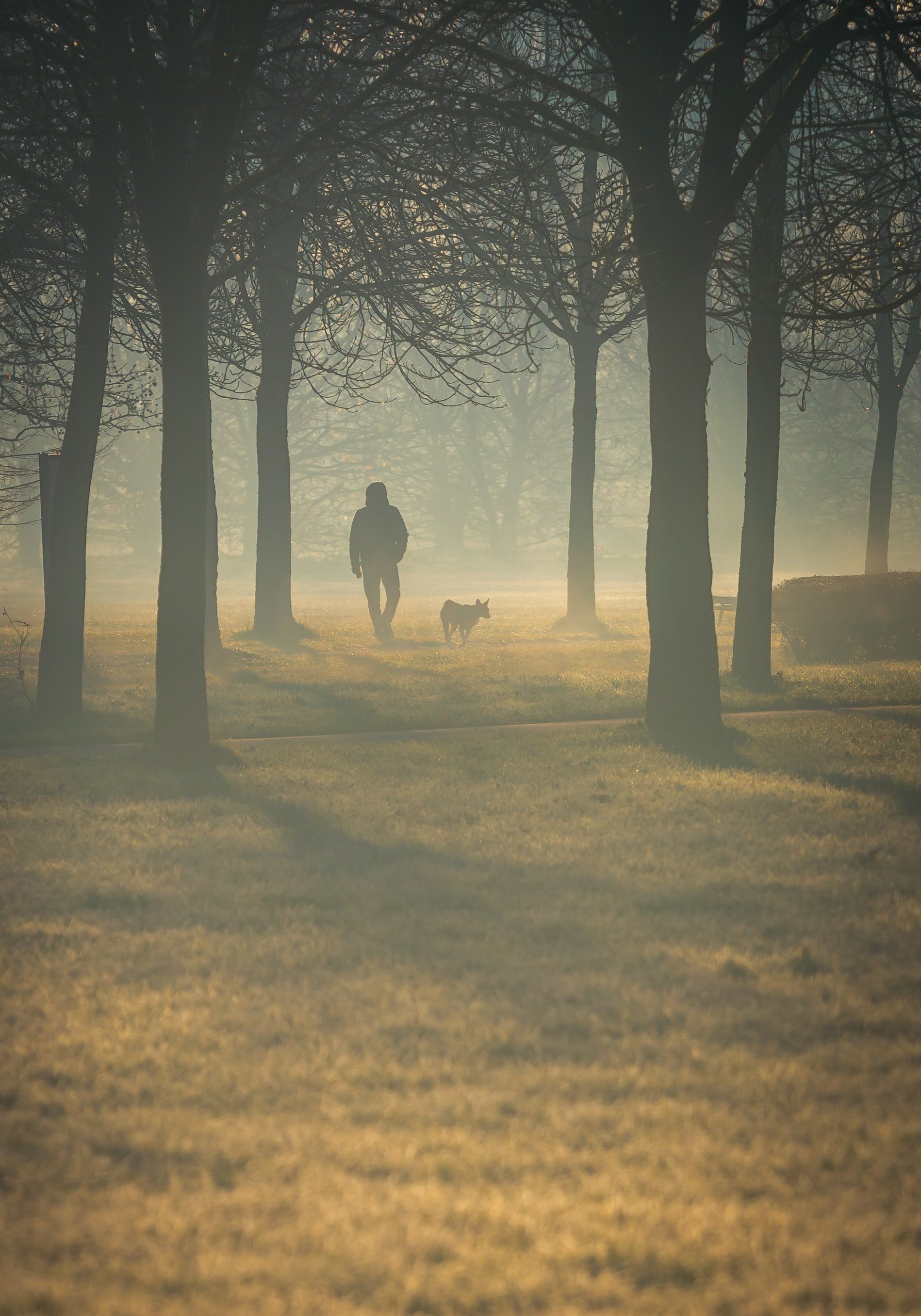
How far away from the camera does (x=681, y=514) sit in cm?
942

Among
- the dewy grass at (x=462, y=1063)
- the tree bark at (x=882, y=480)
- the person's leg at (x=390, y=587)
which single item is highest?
the tree bark at (x=882, y=480)

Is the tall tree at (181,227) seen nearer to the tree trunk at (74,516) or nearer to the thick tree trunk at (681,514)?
the tree trunk at (74,516)

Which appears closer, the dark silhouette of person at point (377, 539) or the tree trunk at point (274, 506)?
the dark silhouette of person at point (377, 539)

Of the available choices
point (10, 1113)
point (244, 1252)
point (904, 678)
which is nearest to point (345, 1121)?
point (244, 1252)

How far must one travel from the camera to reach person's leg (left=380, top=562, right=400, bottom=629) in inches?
739

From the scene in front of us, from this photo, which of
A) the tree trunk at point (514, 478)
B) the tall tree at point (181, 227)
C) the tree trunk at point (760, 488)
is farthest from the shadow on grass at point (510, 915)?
the tree trunk at point (514, 478)

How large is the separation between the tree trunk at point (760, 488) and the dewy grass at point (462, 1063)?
597 centimetres

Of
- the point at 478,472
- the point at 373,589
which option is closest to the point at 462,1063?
the point at 373,589

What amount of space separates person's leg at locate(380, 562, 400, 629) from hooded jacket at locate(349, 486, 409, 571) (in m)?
0.20

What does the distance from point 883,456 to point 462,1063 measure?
22.1m

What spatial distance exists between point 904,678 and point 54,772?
31.8 feet

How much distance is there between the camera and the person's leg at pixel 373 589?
1878 cm

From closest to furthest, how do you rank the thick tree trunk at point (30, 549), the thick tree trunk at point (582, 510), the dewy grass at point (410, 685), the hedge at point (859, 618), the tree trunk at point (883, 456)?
the dewy grass at point (410, 685) < the hedge at point (859, 618) < the thick tree trunk at point (582, 510) < the tree trunk at point (883, 456) < the thick tree trunk at point (30, 549)

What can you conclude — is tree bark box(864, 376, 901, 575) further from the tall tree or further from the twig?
A: the tall tree
